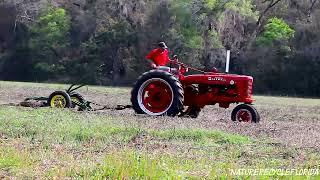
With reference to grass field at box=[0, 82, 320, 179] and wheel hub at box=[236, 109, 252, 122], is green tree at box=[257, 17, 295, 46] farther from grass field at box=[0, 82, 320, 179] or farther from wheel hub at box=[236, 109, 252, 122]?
grass field at box=[0, 82, 320, 179]

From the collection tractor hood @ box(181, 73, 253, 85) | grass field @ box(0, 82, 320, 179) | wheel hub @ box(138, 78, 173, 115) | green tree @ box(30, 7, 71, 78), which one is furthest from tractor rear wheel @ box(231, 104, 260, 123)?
green tree @ box(30, 7, 71, 78)

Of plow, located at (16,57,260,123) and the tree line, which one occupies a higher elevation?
the tree line

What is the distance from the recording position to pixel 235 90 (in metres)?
12.9

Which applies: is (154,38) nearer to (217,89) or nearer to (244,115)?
(217,89)

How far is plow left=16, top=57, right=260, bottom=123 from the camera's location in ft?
41.7

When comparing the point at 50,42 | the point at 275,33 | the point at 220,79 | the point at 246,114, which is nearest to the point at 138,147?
the point at 220,79

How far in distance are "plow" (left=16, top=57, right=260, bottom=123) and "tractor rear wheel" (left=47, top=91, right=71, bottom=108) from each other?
74.3 inches

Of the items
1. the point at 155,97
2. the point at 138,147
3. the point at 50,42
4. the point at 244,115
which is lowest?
the point at 138,147

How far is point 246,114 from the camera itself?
13.0 meters

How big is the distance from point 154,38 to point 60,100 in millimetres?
31694

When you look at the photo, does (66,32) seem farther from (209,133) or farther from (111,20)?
(209,133)

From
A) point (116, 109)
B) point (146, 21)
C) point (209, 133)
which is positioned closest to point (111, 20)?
point (146, 21)

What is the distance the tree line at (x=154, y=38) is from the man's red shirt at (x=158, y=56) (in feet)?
97.6

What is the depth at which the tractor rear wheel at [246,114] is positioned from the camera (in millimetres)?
12836
